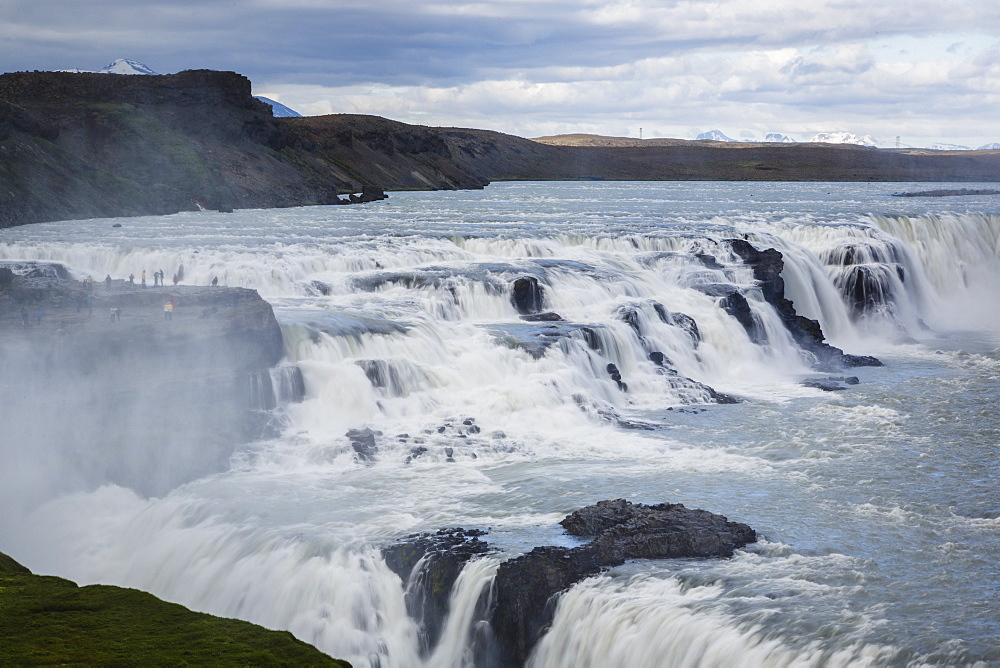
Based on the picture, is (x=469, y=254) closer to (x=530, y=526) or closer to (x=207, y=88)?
(x=530, y=526)

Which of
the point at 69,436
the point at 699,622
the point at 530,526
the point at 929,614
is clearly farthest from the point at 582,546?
the point at 69,436

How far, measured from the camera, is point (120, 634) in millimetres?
12117

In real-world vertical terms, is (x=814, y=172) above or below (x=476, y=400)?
above

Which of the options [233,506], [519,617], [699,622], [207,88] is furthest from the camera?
[207,88]

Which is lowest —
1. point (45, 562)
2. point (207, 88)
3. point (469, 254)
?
point (45, 562)

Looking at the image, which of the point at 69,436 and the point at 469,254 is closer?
the point at 69,436

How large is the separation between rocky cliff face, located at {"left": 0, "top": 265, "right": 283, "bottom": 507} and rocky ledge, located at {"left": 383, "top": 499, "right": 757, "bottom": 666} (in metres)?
7.77

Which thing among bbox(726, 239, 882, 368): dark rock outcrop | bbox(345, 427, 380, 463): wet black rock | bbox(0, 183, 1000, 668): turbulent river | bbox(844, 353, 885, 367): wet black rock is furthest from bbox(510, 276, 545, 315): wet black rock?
bbox(345, 427, 380, 463): wet black rock

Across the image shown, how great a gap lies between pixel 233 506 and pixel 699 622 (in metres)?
10.4

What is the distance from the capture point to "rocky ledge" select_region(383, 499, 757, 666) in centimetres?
1612

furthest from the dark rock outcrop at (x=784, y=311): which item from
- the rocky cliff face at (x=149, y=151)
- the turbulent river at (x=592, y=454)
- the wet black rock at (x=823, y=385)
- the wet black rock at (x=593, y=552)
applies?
the rocky cliff face at (x=149, y=151)

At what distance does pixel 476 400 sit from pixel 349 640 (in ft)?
39.6

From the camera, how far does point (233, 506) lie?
2103cm

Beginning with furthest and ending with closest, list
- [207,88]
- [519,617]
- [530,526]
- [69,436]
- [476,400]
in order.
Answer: [207,88] → [476,400] → [69,436] → [530,526] → [519,617]
